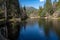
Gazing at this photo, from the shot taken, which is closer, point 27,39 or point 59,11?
point 27,39

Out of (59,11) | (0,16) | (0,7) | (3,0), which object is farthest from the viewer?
(59,11)

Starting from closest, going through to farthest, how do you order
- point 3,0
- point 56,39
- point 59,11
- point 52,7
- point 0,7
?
point 56,39
point 3,0
point 0,7
point 59,11
point 52,7

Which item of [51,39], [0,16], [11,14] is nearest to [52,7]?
[11,14]

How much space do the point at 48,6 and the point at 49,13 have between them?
7.09 m

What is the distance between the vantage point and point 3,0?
168ft

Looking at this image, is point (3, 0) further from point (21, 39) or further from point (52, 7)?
point (52, 7)

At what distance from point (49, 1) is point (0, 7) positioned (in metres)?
84.6

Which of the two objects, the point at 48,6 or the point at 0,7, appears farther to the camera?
the point at 48,6

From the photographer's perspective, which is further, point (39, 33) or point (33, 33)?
point (33, 33)

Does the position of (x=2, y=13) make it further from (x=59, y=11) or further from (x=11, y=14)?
(x=59, y=11)

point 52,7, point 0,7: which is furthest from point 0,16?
point 52,7

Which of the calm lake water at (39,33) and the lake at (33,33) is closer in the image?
the lake at (33,33)

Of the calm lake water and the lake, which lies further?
the calm lake water

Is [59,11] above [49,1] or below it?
below
